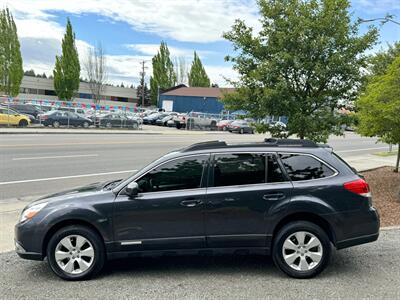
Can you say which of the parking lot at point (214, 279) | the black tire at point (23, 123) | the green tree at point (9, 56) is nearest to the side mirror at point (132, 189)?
the parking lot at point (214, 279)

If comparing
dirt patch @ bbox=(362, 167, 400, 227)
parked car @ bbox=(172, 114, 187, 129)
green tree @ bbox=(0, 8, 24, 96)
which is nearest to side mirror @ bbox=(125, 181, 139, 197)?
dirt patch @ bbox=(362, 167, 400, 227)

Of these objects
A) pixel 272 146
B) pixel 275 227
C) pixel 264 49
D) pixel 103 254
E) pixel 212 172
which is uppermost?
pixel 264 49

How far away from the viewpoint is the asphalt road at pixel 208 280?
4082 mm

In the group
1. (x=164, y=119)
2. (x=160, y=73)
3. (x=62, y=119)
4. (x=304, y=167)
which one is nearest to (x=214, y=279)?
(x=304, y=167)

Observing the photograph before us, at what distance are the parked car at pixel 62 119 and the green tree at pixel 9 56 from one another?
1257 inches

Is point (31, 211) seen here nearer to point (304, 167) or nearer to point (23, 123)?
point (304, 167)

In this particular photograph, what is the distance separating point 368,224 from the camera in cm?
457

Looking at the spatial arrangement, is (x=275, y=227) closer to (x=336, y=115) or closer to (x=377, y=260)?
(x=377, y=260)

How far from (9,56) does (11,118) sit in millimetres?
35691

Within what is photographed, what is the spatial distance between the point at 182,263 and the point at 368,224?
216 centimetres

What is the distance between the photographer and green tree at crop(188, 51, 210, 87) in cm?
9712

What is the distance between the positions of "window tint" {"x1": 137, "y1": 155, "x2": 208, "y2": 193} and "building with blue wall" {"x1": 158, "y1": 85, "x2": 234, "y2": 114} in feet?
231

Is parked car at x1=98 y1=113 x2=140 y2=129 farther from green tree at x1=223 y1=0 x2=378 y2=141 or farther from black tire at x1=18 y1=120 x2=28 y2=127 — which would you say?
green tree at x1=223 y1=0 x2=378 y2=141

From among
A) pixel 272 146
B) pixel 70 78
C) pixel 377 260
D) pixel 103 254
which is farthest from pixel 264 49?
pixel 70 78
